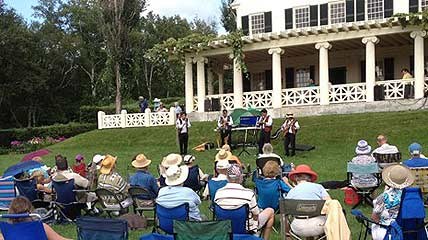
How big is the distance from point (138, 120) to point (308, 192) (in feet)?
74.6

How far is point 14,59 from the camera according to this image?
1576 inches

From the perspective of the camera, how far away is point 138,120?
2902cm

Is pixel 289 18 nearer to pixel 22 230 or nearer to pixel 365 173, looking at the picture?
pixel 365 173

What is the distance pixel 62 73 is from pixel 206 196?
4372cm

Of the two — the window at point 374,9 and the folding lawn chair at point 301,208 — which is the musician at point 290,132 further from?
the window at point 374,9

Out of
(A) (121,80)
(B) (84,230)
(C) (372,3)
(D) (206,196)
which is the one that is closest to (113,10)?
(A) (121,80)

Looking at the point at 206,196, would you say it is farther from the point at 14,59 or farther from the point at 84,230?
the point at 14,59

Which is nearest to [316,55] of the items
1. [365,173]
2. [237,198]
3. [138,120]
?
[138,120]

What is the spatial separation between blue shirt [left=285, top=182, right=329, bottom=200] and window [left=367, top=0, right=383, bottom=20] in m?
22.3

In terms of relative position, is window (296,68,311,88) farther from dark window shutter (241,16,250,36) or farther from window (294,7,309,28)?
dark window shutter (241,16,250,36)

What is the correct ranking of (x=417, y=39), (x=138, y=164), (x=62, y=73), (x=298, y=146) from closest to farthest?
(x=138, y=164) < (x=298, y=146) < (x=417, y=39) < (x=62, y=73)

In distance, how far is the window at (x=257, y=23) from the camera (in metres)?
30.7

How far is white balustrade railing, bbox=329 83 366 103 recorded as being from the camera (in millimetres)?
25750

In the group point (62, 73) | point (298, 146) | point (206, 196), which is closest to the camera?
point (206, 196)
